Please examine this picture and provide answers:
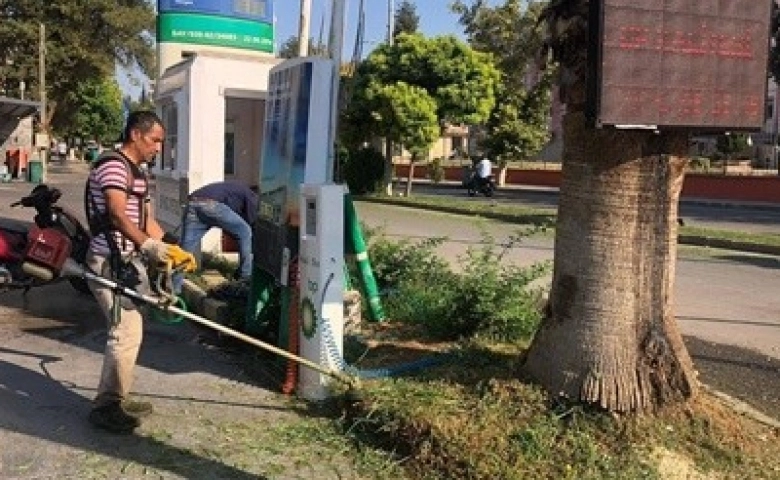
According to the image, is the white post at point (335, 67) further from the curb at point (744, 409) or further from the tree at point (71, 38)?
the tree at point (71, 38)

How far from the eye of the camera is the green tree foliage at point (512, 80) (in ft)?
121

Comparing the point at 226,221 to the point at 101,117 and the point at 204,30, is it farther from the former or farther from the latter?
the point at 101,117

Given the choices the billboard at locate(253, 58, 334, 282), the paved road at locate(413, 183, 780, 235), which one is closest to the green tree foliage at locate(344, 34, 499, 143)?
the paved road at locate(413, 183, 780, 235)

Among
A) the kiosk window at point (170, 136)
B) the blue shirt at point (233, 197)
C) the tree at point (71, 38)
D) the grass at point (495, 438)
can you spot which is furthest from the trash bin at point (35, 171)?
the grass at point (495, 438)

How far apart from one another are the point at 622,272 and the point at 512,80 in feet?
122

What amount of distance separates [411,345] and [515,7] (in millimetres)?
37126

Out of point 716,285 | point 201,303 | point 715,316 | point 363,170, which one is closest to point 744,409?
point 715,316

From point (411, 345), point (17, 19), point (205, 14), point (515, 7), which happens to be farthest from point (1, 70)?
point (411, 345)

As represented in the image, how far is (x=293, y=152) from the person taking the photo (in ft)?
21.4

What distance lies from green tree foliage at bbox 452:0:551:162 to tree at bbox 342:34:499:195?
466 centimetres

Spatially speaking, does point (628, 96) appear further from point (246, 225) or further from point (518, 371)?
point (246, 225)

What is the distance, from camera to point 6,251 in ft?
25.3

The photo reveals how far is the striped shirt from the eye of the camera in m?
5.13

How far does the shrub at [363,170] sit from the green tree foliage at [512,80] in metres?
6.92
